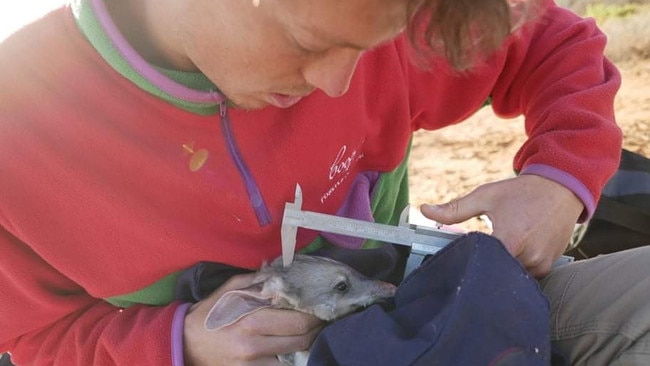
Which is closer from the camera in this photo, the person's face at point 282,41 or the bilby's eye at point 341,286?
the person's face at point 282,41

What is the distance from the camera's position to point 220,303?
153 centimetres

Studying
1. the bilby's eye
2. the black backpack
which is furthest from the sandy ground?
the bilby's eye

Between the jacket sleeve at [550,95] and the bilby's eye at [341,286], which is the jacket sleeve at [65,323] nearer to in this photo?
the bilby's eye at [341,286]

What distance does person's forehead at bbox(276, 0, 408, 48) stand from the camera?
1.10 meters

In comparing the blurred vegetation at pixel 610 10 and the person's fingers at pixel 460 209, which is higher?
the person's fingers at pixel 460 209

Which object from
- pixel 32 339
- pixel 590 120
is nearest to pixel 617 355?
pixel 590 120

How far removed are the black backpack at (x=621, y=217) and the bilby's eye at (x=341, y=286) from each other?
862mm

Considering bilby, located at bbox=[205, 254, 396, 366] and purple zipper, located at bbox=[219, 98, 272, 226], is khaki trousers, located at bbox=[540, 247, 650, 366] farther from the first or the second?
purple zipper, located at bbox=[219, 98, 272, 226]

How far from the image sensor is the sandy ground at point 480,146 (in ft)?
12.9

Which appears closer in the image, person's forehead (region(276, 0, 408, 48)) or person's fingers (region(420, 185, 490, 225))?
person's forehead (region(276, 0, 408, 48))

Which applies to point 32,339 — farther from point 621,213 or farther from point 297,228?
point 621,213

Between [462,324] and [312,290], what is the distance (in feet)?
2.27

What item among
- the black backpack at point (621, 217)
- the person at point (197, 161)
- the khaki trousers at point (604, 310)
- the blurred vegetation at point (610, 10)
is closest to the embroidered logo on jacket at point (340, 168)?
the person at point (197, 161)

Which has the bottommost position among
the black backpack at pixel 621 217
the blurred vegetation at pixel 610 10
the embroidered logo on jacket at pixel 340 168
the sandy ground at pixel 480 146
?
the sandy ground at pixel 480 146
